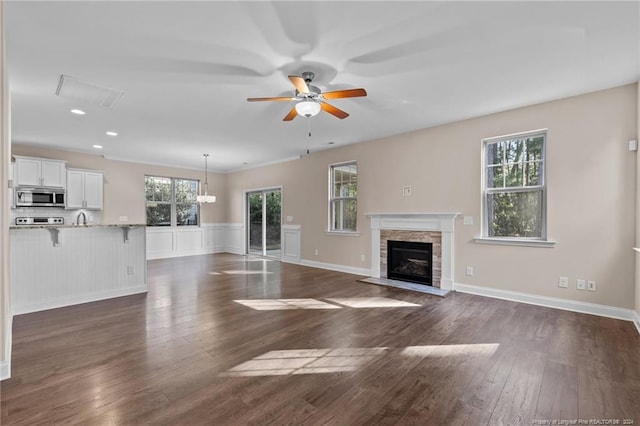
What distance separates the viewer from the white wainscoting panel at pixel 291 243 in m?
7.43

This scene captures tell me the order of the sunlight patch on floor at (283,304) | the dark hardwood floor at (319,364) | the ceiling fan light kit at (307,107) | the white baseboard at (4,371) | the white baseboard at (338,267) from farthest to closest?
the white baseboard at (338,267), the sunlight patch on floor at (283,304), the ceiling fan light kit at (307,107), the white baseboard at (4,371), the dark hardwood floor at (319,364)

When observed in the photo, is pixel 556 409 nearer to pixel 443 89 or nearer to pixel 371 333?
pixel 371 333

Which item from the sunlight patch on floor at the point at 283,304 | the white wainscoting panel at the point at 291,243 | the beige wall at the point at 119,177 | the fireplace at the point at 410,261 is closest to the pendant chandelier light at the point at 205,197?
the beige wall at the point at 119,177

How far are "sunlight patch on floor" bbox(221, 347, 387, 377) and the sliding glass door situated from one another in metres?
5.79

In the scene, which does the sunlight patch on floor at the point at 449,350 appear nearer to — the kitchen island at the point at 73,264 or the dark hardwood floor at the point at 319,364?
the dark hardwood floor at the point at 319,364

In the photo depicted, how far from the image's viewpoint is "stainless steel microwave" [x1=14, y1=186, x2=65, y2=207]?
596 cm

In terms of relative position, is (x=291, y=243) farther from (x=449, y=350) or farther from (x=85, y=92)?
(x=449, y=350)

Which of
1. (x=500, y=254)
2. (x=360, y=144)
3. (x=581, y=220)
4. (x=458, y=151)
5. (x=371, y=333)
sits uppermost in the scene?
(x=360, y=144)

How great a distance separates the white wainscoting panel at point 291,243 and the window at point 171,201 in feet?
10.8

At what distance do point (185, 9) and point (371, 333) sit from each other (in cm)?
326

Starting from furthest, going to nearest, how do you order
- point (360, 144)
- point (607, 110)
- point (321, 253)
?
1. point (321, 253)
2. point (360, 144)
3. point (607, 110)

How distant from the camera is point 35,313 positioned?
3.60 m

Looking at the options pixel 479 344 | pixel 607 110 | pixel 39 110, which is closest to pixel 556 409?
pixel 479 344

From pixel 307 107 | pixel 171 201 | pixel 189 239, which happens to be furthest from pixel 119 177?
pixel 307 107
